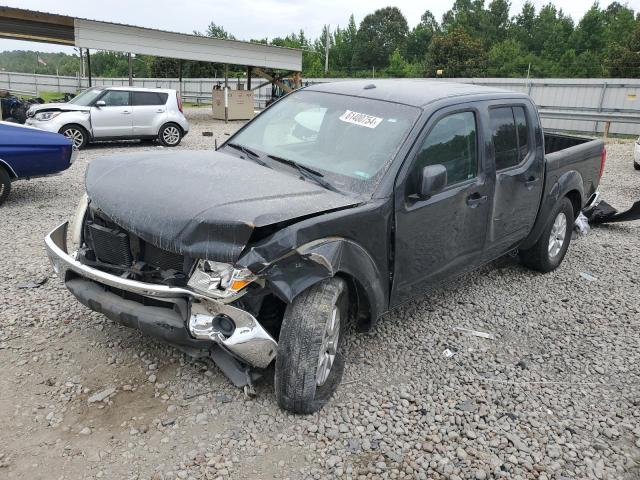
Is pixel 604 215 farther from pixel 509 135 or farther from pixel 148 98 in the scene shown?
pixel 148 98

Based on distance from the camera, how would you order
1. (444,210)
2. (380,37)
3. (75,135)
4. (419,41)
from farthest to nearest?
(380,37), (419,41), (75,135), (444,210)

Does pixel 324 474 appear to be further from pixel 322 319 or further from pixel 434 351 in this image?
pixel 434 351

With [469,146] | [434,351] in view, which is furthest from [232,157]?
[434,351]

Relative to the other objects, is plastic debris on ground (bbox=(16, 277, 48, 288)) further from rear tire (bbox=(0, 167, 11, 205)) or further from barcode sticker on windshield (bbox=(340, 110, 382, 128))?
rear tire (bbox=(0, 167, 11, 205))

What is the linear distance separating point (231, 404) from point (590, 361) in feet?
8.73

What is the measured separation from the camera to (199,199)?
2959 millimetres

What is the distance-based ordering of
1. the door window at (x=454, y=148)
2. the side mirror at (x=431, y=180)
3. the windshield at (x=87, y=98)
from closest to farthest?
the side mirror at (x=431, y=180) → the door window at (x=454, y=148) → the windshield at (x=87, y=98)

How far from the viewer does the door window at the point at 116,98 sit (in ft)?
43.9

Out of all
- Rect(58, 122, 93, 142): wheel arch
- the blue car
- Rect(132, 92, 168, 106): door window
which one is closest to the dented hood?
the blue car

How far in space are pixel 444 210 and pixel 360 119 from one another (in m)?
0.90

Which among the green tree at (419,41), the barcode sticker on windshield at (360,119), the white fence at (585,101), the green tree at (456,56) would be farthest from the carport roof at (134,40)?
the green tree at (419,41)

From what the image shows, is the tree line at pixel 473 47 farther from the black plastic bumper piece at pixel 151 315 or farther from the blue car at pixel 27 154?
the black plastic bumper piece at pixel 151 315

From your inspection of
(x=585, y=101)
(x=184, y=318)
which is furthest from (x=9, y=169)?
(x=585, y=101)

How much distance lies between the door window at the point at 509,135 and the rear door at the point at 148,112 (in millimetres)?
11247
